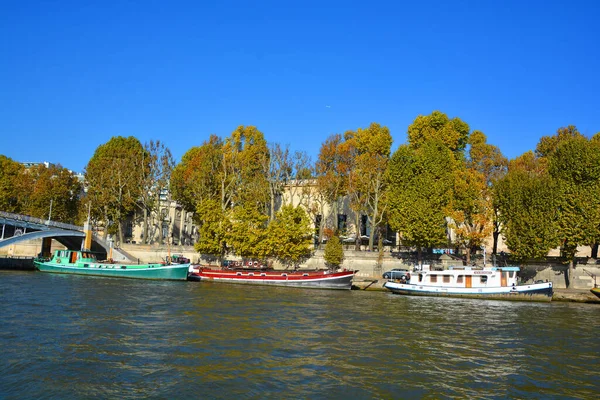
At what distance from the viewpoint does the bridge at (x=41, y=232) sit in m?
52.8

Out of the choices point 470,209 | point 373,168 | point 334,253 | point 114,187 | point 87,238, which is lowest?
point 334,253

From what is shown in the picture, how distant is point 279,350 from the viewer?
1983 cm

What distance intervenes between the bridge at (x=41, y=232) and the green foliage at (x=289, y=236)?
2091 cm

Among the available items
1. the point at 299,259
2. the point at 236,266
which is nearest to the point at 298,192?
the point at 299,259

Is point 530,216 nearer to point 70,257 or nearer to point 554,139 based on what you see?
point 554,139

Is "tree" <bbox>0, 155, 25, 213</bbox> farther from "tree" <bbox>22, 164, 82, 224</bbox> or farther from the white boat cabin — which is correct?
the white boat cabin

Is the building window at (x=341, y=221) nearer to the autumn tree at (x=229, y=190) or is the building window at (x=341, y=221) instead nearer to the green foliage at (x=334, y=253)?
the autumn tree at (x=229, y=190)

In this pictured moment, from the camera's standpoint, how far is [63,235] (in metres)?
59.6

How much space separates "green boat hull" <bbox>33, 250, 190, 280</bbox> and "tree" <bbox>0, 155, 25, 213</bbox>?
1614cm

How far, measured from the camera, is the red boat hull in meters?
47.6

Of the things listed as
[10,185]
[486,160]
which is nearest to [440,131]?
[486,160]

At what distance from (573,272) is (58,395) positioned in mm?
44989

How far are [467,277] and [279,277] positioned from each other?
16673mm

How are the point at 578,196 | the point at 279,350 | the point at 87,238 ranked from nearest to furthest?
the point at 279,350 → the point at 578,196 → the point at 87,238
